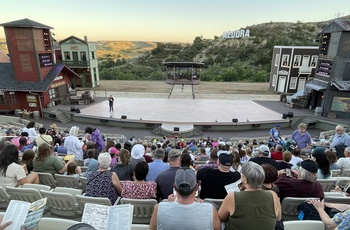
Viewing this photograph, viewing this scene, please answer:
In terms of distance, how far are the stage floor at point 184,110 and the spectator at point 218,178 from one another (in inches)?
586

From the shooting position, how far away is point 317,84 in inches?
801

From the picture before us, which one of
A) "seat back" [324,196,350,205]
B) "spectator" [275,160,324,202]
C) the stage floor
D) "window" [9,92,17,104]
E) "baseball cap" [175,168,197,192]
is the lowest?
the stage floor

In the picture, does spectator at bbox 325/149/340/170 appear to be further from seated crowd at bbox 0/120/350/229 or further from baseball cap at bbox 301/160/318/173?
baseball cap at bbox 301/160/318/173

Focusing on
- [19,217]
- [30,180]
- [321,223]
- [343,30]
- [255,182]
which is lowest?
[30,180]

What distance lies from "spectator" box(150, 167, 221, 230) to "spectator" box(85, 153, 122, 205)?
5.42 ft

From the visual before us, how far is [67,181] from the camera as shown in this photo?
4.69 m

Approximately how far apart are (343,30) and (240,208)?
Result: 68.9ft

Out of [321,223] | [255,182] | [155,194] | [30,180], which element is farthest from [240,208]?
[30,180]

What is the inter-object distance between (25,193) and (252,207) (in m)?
3.62

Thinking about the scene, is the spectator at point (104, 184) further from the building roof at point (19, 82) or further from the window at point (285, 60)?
the window at point (285, 60)

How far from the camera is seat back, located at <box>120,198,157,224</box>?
3.47m

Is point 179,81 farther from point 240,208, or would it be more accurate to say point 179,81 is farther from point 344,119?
point 240,208

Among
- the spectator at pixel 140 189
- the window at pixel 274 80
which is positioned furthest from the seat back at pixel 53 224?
the window at pixel 274 80

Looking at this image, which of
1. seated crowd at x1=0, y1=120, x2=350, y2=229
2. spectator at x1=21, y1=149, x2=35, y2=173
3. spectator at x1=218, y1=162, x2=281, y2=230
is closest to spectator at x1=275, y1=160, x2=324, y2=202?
seated crowd at x1=0, y1=120, x2=350, y2=229
